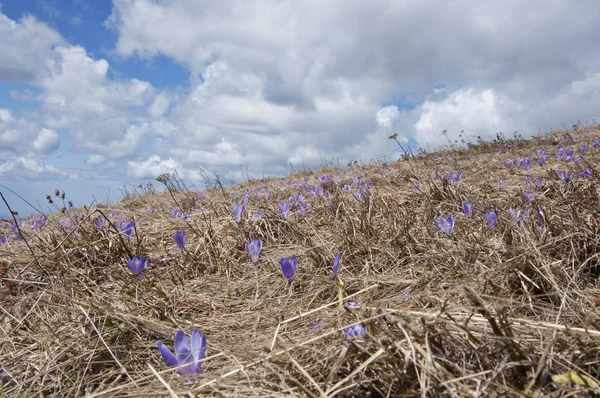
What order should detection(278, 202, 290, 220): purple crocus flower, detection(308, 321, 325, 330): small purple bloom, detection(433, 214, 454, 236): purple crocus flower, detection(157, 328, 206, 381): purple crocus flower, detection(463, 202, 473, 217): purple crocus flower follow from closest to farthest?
detection(157, 328, 206, 381): purple crocus flower → detection(308, 321, 325, 330): small purple bloom → detection(433, 214, 454, 236): purple crocus flower → detection(463, 202, 473, 217): purple crocus flower → detection(278, 202, 290, 220): purple crocus flower

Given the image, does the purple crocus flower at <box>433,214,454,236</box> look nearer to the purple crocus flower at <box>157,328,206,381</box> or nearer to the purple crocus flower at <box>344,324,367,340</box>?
the purple crocus flower at <box>344,324,367,340</box>

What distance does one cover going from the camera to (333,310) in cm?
158

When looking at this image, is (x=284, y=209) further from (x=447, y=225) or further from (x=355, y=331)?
(x=355, y=331)

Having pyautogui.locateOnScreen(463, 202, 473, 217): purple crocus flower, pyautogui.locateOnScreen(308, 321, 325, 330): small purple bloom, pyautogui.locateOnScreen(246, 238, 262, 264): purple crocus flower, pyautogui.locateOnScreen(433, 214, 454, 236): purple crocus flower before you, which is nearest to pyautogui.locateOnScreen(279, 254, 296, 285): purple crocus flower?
pyautogui.locateOnScreen(308, 321, 325, 330): small purple bloom

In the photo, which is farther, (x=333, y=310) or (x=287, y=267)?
(x=287, y=267)

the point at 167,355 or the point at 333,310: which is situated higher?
the point at 167,355

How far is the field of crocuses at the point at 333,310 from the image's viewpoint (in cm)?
99

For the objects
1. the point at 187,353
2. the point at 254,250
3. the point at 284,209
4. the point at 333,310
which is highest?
the point at 284,209

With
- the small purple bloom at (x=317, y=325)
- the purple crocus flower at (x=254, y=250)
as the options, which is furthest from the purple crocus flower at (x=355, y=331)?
the purple crocus flower at (x=254, y=250)

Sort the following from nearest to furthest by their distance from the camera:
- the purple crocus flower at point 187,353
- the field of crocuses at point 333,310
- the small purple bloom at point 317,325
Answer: the field of crocuses at point 333,310 → the purple crocus flower at point 187,353 → the small purple bloom at point 317,325

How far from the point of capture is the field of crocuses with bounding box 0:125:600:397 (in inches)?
38.8

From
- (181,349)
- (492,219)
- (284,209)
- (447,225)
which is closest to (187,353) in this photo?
(181,349)

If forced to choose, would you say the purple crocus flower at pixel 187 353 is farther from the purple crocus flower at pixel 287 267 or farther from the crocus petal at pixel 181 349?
the purple crocus flower at pixel 287 267

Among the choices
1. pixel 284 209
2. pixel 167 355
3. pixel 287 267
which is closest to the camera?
pixel 167 355
